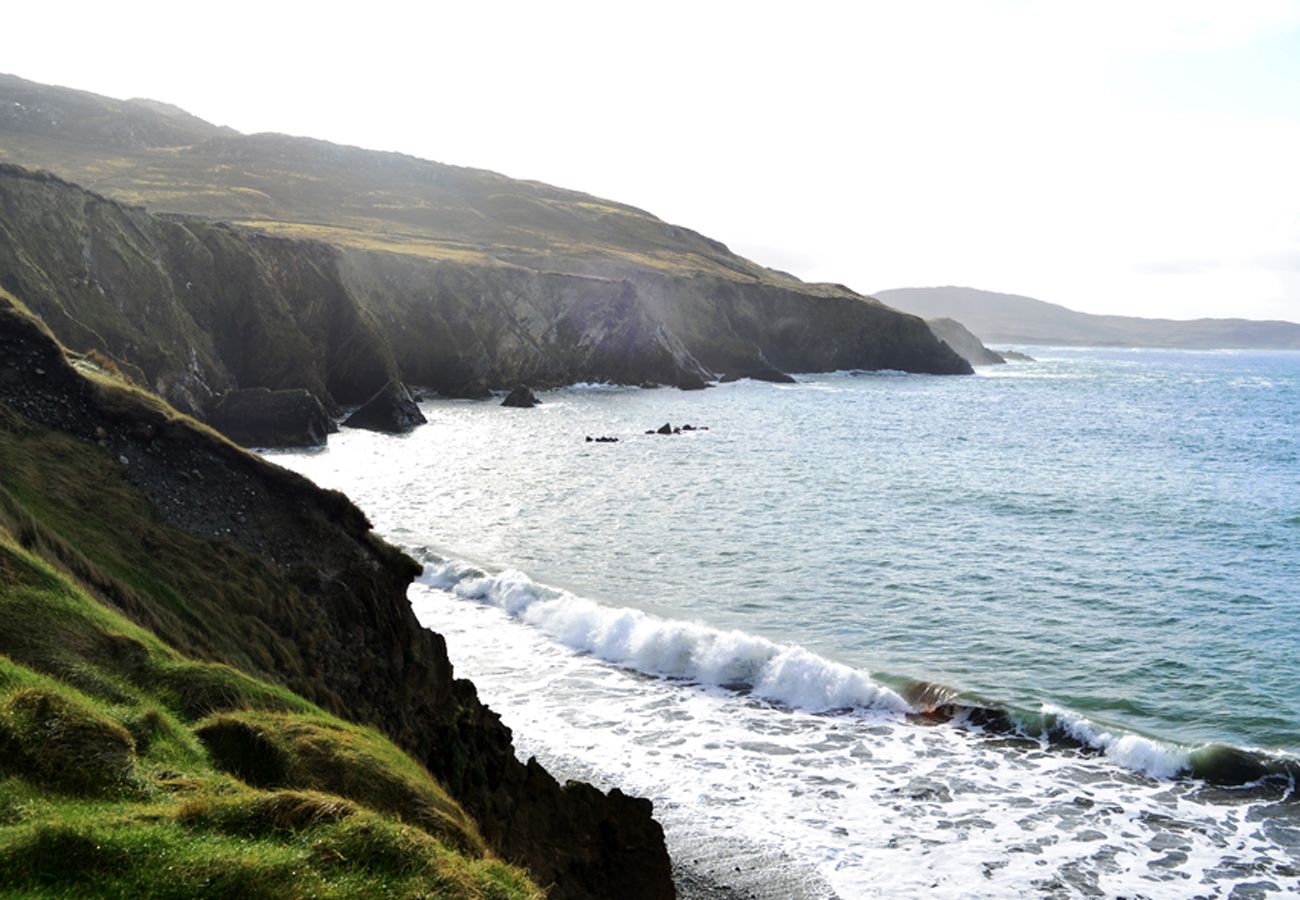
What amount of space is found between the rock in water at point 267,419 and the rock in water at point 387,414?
21.1ft

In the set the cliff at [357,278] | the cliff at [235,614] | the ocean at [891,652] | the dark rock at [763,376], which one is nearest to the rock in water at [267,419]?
the cliff at [357,278]

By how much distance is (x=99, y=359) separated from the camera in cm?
1934

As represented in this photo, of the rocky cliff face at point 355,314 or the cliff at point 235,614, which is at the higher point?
the rocky cliff face at point 355,314

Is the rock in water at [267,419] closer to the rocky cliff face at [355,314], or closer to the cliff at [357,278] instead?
the rocky cliff face at [355,314]

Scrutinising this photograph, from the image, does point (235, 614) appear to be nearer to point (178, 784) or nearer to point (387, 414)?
point (178, 784)

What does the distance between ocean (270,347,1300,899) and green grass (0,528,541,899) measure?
21.0 ft

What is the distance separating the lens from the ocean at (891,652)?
622 inches

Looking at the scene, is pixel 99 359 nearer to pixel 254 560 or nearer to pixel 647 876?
pixel 254 560

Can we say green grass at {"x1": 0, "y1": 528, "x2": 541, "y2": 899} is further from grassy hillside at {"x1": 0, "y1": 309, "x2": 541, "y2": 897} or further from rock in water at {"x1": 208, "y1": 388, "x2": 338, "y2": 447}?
rock in water at {"x1": 208, "y1": 388, "x2": 338, "y2": 447}

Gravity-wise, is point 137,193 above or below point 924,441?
above

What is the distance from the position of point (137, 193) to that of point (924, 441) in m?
104

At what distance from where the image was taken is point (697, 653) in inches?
940

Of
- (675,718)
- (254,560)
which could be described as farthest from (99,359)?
(675,718)

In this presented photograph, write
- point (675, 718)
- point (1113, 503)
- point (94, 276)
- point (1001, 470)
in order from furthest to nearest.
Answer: point (94, 276)
point (1001, 470)
point (1113, 503)
point (675, 718)
